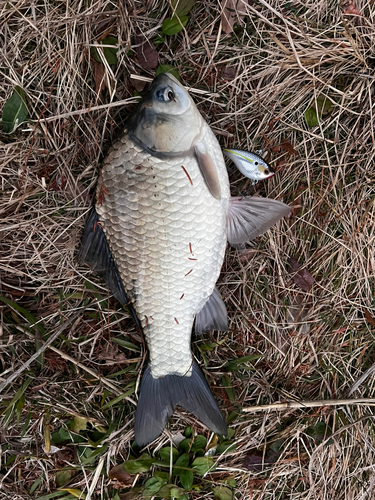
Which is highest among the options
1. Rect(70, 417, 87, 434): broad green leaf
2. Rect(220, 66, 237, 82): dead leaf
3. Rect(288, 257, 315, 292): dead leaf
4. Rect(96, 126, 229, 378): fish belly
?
Rect(220, 66, 237, 82): dead leaf

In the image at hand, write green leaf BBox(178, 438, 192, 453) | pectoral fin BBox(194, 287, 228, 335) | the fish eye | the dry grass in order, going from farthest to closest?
green leaf BBox(178, 438, 192, 453)
pectoral fin BBox(194, 287, 228, 335)
the dry grass
the fish eye

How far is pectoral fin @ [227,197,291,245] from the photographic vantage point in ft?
5.61

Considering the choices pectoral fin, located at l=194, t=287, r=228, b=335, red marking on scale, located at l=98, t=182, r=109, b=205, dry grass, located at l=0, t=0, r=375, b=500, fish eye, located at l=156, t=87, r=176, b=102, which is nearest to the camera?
fish eye, located at l=156, t=87, r=176, b=102

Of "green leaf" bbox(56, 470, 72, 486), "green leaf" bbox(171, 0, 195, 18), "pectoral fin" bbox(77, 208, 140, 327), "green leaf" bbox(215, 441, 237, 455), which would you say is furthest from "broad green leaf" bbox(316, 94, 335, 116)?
"green leaf" bbox(56, 470, 72, 486)

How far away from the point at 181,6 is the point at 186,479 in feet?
7.64

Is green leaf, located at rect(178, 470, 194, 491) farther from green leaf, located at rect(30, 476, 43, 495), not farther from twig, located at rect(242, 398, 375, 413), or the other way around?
green leaf, located at rect(30, 476, 43, 495)

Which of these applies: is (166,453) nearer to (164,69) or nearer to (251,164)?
(251,164)

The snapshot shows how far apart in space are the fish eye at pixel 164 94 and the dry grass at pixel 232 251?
28 centimetres

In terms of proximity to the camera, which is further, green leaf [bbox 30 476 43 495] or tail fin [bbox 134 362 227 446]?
green leaf [bbox 30 476 43 495]

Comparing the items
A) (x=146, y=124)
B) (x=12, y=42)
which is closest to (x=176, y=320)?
(x=146, y=124)

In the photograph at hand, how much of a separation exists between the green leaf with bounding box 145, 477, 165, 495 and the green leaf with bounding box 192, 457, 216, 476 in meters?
0.20

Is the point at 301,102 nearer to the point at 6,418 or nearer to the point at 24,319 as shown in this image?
the point at 24,319

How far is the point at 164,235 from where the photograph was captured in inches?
59.5

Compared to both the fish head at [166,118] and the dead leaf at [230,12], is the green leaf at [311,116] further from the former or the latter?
the fish head at [166,118]
